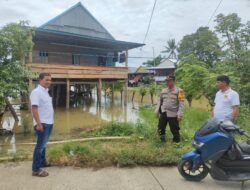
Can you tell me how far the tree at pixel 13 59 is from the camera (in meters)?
10.6

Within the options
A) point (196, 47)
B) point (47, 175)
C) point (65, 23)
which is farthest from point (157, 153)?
point (196, 47)

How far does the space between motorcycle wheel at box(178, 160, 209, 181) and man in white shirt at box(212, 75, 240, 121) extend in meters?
1.00

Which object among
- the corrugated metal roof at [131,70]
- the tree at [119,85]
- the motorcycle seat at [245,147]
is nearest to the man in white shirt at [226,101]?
the motorcycle seat at [245,147]

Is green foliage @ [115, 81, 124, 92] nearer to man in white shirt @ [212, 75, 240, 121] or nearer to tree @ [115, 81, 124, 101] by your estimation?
tree @ [115, 81, 124, 101]

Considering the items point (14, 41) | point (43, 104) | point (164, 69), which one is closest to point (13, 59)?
point (14, 41)

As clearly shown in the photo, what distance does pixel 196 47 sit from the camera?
44.9 m

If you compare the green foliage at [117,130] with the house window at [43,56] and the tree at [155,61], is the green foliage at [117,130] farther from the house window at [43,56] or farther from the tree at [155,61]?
the tree at [155,61]

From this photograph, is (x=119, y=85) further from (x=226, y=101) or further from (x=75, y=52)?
(x=226, y=101)

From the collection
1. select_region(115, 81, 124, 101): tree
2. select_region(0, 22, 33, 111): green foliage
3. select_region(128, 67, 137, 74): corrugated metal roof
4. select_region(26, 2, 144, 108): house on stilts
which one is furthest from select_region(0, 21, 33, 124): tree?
select_region(128, 67, 137, 74): corrugated metal roof

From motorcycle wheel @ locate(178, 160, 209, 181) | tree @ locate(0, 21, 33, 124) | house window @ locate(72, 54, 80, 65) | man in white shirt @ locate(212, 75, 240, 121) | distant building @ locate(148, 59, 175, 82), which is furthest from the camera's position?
distant building @ locate(148, 59, 175, 82)

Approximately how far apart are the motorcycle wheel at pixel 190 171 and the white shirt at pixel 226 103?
1002mm

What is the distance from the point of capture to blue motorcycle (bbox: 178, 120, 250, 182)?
13.5 ft

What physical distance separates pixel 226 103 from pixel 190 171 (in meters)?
1.39

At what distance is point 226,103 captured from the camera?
509 cm
